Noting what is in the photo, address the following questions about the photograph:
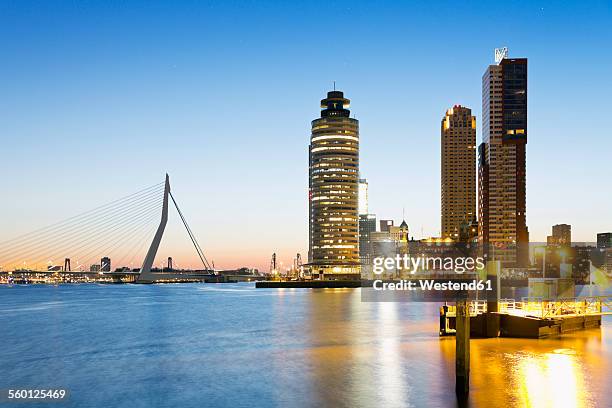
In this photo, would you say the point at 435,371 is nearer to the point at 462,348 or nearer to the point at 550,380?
the point at 550,380

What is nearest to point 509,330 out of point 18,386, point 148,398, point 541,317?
point 541,317

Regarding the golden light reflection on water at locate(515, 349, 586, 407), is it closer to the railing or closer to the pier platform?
the pier platform

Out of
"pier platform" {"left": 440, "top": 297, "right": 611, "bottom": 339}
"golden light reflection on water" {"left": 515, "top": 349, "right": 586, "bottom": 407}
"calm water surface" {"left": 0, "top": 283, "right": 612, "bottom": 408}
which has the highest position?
"pier platform" {"left": 440, "top": 297, "right": 611, "bottom": 339}

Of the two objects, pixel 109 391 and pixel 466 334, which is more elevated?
pixel 466 334

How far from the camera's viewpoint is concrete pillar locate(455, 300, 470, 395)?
3009cm

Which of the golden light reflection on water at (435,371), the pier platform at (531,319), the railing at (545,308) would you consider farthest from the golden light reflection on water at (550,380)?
the railing at (545,308)

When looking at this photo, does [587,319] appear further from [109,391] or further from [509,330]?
[109,391]

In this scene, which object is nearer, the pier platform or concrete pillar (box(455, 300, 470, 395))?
concrete pillar (box(455, 300, 470, 395))

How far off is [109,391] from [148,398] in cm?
320

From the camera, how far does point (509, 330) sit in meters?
48.3

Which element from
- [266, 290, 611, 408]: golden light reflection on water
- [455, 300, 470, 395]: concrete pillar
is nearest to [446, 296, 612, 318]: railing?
[266, 290, 611, 408]: golden light reflection on water

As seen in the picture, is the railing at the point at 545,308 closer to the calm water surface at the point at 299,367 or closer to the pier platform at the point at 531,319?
the pier platform at the point at 531,319

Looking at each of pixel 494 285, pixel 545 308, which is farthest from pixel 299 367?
pixel 545 308

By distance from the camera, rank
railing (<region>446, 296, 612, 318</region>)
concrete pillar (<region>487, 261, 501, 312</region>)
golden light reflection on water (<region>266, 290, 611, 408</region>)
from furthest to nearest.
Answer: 1. railing (<region>446, 296, 612, 318</region>)
2. concrete pillar (<region>487, 261, 501, 312</region>)
3. golden light reflection on water (<region>266, 290, 611, 408</region>)
